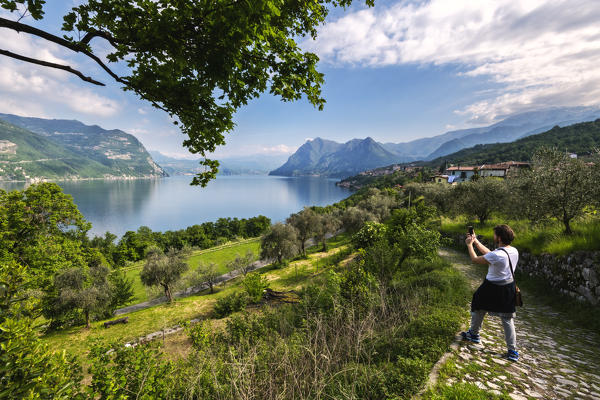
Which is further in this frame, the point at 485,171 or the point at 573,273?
the point at 485,171

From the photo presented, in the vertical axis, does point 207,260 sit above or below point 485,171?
below

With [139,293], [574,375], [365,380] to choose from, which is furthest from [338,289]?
[139,293]

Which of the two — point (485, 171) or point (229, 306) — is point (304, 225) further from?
point (485, 171)

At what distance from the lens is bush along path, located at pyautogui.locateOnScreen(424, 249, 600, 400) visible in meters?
3.47

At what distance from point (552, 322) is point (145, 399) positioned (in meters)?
10.2

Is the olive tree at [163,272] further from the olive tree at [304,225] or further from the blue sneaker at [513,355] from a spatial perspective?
the blue sneaker at [513,355]

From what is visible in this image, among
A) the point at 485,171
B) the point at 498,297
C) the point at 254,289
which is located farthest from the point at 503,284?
the point at 485,171

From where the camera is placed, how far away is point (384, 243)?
1268 cm

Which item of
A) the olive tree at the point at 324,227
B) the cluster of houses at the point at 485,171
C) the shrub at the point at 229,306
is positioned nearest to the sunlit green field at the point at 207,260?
the olive tree at the point at 324,227

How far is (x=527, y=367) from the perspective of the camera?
A: 13.4 feet

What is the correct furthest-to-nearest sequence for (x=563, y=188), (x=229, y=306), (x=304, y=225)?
(x=304, y=225) < (x=229, y=306) < (x=563, y=188)

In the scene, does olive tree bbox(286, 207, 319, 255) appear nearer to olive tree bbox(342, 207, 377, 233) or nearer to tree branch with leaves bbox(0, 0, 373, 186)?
olive tree bbox(342, 207, 377, 233)

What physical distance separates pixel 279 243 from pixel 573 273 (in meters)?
28.7

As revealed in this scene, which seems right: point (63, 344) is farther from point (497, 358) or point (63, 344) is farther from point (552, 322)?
point (552, 322)
